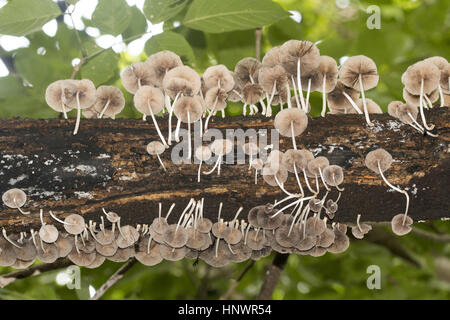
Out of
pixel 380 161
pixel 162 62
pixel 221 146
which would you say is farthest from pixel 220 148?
pixel 380 161

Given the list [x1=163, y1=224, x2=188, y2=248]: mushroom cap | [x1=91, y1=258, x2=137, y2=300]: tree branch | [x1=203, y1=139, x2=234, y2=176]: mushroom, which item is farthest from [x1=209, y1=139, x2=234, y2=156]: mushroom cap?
[x1=91, y1=258, x2=137, y2=300]: tree branch

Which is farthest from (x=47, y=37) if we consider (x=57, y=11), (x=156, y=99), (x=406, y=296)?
(x=406, y=296)

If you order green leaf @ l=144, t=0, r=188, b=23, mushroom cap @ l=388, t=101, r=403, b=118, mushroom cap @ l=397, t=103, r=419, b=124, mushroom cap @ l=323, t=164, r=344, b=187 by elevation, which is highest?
green leaf @ l=144, t=0, r=188, b=23

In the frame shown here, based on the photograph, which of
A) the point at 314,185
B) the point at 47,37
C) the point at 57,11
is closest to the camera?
the point at 314,185

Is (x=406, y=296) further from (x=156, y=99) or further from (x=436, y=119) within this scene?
(x=156, y=99)

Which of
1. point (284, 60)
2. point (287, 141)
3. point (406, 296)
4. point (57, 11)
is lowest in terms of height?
point (406, 296)

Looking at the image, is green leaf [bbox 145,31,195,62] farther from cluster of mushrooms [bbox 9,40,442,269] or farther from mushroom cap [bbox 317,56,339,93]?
mushroom cap [bbox 317,56,339,93]
